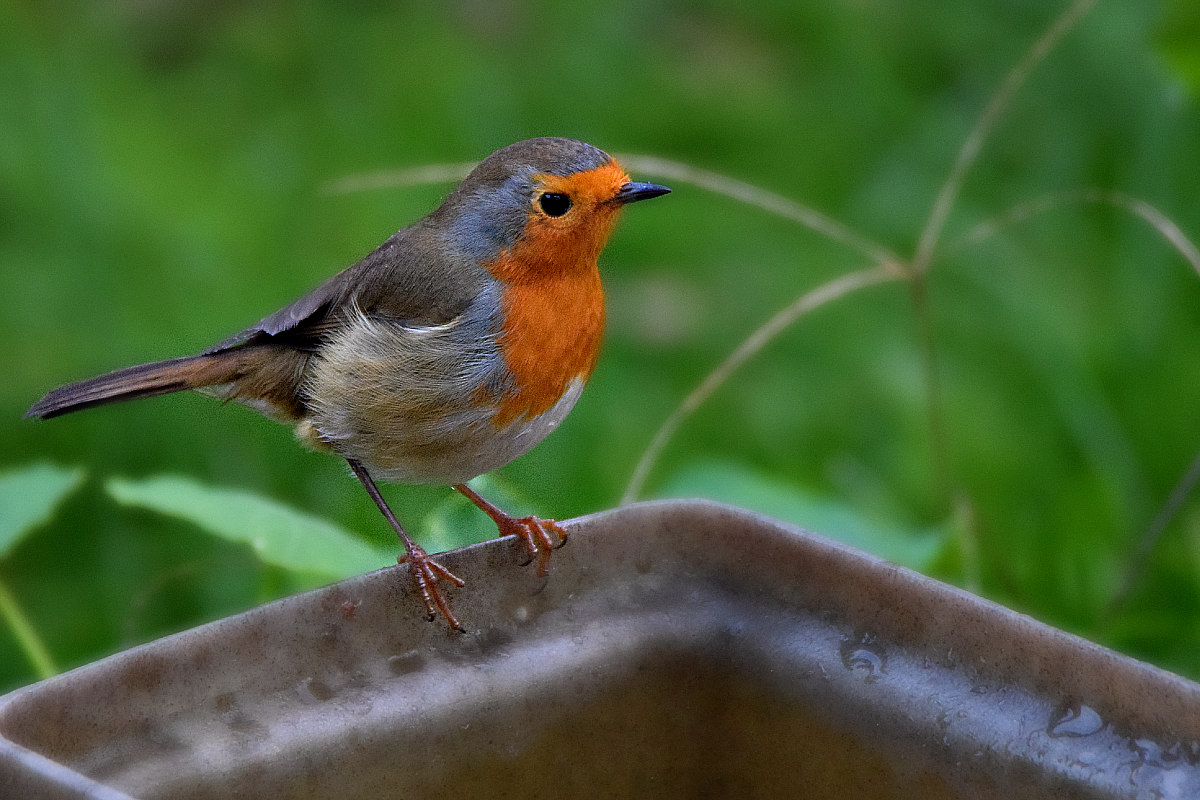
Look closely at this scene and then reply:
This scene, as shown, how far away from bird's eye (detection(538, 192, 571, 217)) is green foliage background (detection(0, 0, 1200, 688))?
64 cm

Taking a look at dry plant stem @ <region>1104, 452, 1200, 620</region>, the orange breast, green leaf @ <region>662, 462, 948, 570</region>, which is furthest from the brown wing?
dry plant stem @ <region>1104, 452, 1200, 620</region>

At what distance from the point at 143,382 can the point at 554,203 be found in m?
0.88

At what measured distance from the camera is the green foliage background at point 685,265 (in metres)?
4.31

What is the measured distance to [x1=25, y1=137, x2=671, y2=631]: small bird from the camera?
291 centimetres

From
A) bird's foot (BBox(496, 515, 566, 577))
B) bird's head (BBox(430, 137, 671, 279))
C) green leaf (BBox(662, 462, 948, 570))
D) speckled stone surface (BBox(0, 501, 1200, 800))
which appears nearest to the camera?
speckled stone surface (BBox(0, 501, 1200, 800))

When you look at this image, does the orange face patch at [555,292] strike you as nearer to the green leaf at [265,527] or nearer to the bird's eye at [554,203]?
the bird's eye at [554,203]

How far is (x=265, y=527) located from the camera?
2.93 m

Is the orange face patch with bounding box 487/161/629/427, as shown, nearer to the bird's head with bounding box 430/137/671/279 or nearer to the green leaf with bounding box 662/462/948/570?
the bird's head with bounding box 430/137/671/279

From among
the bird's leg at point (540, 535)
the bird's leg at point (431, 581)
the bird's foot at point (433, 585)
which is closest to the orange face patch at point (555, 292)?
the bird's leg at point (540, 535)

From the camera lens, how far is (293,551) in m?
2.86

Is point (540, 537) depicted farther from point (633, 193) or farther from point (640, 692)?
point (633, 193)

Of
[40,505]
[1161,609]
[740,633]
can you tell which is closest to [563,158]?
[740,633]

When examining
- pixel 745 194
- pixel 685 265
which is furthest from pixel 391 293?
pixel 685 265

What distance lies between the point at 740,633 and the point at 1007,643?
1.32 feet
